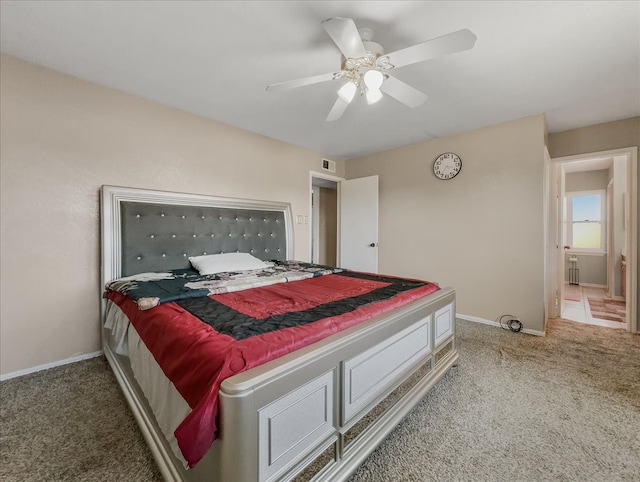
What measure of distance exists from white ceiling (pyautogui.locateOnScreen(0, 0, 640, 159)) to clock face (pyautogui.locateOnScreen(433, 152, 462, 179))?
61 cm

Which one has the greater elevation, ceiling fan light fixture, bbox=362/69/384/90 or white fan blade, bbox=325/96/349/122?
white fan blade, bbox=325/96/349/122

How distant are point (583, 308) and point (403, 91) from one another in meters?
4.43

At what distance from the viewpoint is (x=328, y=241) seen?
5805 mm

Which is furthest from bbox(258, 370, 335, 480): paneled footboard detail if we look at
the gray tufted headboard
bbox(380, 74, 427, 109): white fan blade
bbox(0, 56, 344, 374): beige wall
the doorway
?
the doorway

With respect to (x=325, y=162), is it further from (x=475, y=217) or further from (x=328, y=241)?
(x=475, y=217)

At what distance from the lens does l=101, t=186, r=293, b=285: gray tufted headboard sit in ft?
7.61

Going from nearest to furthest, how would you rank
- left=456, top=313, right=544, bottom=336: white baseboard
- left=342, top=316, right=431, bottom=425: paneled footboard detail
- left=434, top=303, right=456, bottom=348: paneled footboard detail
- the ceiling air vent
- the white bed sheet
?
the white bed sheet → left=342, top=316, right=431, bottom=425: paneled footboard detail → left=434, top=303, right=456, bottom=348: paneled footboard detail → left=456, top=313, right=544, bottom=336: white baseboard → the ceiling air vent

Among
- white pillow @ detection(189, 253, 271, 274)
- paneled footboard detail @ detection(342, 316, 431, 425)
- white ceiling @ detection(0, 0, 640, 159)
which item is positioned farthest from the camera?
white pillow @ detection(189, 253, 271, 274)

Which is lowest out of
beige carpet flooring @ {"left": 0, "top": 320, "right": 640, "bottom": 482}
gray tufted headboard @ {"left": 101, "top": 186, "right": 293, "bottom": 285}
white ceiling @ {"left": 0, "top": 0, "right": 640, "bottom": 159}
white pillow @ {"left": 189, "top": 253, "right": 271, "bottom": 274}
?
beige carpet flooring @ {"left": 0, "top": 320, "right": 640, "bottom": 482}

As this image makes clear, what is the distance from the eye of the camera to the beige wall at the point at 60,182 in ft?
6.53

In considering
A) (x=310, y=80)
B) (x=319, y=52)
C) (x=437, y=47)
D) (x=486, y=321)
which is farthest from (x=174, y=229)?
(x=486, y=321)

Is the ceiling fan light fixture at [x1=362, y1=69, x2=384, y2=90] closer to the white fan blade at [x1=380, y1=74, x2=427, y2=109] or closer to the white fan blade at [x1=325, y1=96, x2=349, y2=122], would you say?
the white fan blade at [x1=380, y1=74, x2=427, y2=109]

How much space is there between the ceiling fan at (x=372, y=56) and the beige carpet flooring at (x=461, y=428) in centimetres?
204

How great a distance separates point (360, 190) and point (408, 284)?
254 cm
